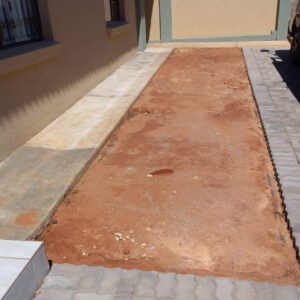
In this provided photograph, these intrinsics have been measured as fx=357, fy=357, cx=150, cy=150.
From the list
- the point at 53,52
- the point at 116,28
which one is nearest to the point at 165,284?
the point at 53,52

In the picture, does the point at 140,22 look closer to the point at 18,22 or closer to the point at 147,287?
the point at 18,22

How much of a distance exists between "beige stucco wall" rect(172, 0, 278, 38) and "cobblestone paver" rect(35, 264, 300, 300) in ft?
42.1

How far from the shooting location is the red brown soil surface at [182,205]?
10.1 ft

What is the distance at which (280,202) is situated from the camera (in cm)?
379

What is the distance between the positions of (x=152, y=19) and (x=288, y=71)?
6900mm

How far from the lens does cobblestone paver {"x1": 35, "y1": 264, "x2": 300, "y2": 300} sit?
8.49 feet

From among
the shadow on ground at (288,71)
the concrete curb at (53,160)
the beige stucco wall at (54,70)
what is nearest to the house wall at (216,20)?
the shadow on ground at (288,71)

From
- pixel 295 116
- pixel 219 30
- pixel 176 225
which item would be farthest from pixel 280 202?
pixel 219 30

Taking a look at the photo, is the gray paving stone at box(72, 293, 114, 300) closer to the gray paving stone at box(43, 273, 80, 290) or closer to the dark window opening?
the gray paving stone at box(43, 273, 80, 290)

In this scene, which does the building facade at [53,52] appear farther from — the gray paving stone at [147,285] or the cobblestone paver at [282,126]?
the cobblestone paver at [282,126]

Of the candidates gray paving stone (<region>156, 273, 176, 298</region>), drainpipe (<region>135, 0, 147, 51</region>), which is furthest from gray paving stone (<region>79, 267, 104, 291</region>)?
drainpipe (<region>135, 0, 147, 51</region>)

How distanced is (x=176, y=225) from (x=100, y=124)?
9.56 feet

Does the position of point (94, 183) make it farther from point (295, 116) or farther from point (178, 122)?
point (295, 116)

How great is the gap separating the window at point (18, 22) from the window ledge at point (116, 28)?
11.1ft
